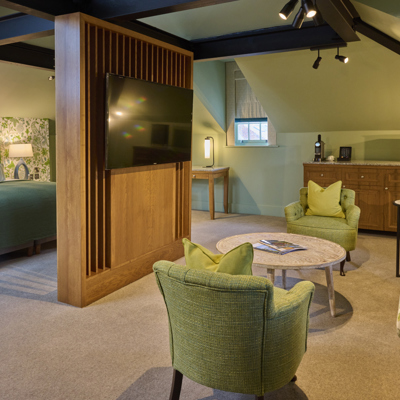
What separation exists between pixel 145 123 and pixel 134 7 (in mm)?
936

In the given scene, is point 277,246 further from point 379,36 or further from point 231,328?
point 379,36

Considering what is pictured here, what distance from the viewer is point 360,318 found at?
10.3 feet

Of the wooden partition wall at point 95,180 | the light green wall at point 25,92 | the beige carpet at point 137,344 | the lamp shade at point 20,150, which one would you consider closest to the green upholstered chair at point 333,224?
the beige carpet at point 137,344

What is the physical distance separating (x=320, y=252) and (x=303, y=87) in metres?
3.43

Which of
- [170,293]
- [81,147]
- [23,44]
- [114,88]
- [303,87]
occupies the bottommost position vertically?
[170,293]

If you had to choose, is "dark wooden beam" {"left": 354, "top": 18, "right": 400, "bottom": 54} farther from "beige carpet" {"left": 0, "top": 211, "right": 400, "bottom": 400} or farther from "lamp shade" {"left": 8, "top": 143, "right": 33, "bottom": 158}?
"lamp shade" {"left": 8, "top": 143, "right": 33, "bottom": 158}

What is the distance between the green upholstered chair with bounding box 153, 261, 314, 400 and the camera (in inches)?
68.3

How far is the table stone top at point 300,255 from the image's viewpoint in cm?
293

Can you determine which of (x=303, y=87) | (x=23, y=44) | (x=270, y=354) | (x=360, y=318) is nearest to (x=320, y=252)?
(x=360, y=318)

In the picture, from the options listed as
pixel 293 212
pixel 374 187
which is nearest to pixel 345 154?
pixel 374 187

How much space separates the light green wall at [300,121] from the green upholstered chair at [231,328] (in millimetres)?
4164

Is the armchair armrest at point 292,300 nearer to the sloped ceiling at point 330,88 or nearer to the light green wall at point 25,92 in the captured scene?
the sloped ceiling at point 330,88

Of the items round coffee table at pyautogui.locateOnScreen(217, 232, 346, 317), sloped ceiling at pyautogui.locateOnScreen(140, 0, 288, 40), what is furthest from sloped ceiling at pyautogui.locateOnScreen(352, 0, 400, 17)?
round coffee table at pyautogui.locateOnScreen(217, 232, 346, 317)

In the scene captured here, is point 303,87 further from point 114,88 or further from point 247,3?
point 114,88
